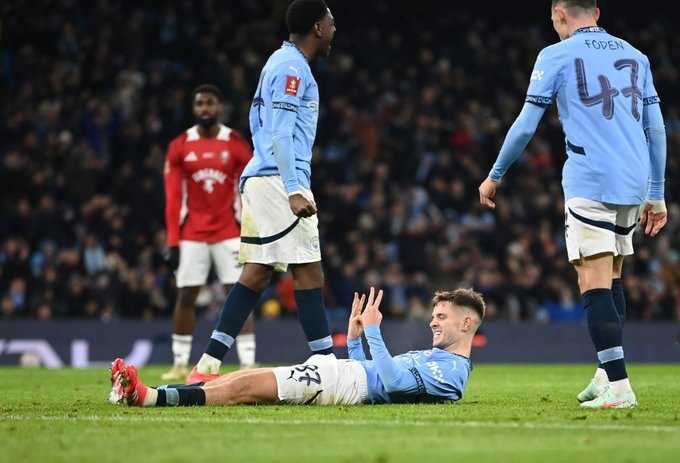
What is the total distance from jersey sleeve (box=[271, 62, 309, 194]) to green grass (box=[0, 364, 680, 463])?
1.60 meters

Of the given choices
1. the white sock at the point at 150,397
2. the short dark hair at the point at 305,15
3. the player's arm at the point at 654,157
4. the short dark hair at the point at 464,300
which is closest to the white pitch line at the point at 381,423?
the white sock at the point at 150,397

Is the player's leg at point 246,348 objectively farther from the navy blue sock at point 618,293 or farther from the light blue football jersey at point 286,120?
the navy blue sock at point 618,293

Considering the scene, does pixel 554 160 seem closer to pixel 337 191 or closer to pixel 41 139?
pixel 337 191

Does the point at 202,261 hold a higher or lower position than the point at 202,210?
lower

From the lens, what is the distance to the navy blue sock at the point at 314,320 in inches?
327

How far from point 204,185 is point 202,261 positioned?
73 centimetres

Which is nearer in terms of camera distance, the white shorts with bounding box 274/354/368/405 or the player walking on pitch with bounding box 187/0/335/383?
the white shorts with bounding box 274/354/368/405

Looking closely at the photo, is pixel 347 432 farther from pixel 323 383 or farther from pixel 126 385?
pixel 126 385

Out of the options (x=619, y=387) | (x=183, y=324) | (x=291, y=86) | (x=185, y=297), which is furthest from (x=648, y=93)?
(x=183, y=324)

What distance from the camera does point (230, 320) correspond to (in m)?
8.52

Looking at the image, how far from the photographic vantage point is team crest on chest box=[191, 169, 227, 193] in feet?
39.3

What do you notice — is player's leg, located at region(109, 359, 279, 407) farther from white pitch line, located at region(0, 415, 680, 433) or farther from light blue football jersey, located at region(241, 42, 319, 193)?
light blue football jersey, located at region(241, 42, 319, 193)

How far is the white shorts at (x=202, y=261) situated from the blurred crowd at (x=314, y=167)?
18.7 feet

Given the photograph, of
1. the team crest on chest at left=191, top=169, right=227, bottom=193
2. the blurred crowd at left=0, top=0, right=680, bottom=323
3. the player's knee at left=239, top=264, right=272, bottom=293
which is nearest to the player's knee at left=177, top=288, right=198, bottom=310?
Answer: the team crest on chest at left=191, top=169, right=227, bottom=193
